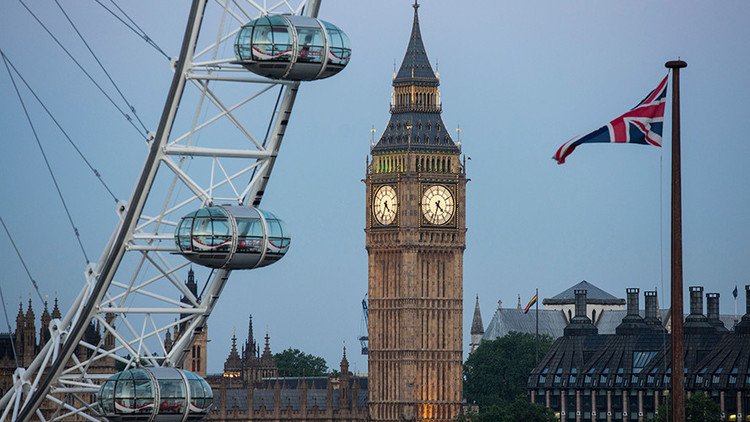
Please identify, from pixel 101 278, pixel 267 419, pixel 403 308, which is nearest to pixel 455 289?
pixel 403 308

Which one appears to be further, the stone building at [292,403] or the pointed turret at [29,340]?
the stone building at [292,403]

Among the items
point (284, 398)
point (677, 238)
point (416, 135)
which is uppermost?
point (416, 135)

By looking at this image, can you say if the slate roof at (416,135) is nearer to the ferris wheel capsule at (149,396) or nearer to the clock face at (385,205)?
the clock face at (385,205)

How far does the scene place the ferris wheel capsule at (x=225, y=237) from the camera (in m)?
79.2

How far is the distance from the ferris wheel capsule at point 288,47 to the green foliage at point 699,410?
88583mm

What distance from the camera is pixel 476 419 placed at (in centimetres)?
18800

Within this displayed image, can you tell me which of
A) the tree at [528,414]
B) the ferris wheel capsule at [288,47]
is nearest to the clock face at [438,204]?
the tree at [528,414]

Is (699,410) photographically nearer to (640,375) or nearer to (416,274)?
(416,274)

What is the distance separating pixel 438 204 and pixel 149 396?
102m

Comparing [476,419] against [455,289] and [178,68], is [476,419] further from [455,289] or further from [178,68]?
[178,68]

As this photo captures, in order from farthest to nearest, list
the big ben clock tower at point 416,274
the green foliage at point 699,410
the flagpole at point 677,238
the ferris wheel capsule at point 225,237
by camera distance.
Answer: the big ben clock tower at point 416,274
the green foliage at point 699,410
the ferris wheel capsule at point 225,237
the flagpole at point 677,238

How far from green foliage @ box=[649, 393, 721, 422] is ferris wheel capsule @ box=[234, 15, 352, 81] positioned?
88.6m

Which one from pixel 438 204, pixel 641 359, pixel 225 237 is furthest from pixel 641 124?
pixel 641 359

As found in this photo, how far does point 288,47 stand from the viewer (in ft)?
255
